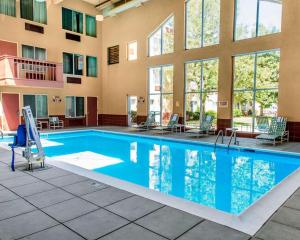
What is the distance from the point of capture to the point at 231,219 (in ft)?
8.97

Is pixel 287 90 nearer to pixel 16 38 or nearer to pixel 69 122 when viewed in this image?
pixel 69 122

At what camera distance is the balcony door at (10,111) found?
11.9m

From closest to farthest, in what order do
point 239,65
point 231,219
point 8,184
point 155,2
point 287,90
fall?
1. point 231,219
2. point 8,184
3. point 287,90
4. point 239,65
5. point 155,2

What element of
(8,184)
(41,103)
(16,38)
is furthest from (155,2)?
(8,184)

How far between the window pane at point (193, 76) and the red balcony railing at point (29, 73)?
6403mm

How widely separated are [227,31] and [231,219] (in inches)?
373

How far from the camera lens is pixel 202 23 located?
1141 cm

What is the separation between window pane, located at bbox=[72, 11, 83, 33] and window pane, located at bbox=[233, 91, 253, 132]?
9880 millimetres

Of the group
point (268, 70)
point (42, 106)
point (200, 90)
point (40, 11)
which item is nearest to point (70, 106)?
point (42, 106)

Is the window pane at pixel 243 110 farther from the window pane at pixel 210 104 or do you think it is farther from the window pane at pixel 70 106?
the window pane at pixel 70 106

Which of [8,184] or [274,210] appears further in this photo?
[8,184]

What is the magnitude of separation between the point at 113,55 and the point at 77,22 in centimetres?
279

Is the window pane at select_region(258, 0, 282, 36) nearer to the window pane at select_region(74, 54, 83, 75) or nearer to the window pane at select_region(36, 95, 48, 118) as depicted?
the window pane at select_region(74, 54, 83, 75)

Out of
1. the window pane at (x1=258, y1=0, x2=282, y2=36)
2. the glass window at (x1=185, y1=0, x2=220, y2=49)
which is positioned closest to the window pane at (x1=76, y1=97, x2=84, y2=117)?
the glass window at (x1=185, y1=0, x2=220, y2=49)
